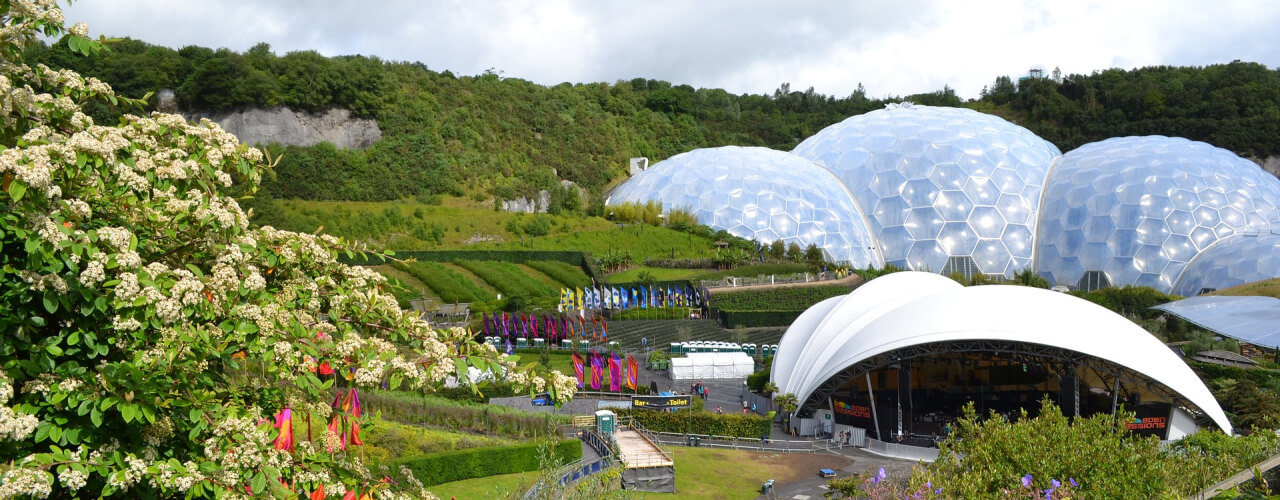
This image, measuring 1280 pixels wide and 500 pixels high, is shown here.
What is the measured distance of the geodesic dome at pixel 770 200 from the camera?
54281 mm

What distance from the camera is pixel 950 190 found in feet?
179

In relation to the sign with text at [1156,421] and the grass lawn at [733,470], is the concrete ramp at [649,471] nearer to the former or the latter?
the grass lawn at [733,470]

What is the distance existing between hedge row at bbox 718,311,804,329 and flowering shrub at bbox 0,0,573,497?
3628 cm

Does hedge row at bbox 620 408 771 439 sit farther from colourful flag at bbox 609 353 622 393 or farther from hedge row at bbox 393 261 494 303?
hedge row at bbox 393 261 494 303

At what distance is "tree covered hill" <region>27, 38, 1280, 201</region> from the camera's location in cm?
6022

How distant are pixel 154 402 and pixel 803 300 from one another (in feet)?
136

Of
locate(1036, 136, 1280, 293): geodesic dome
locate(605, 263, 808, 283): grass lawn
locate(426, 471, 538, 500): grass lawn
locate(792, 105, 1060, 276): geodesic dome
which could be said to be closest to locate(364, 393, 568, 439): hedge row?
locate(426, 471, 538, 500): grass lawn

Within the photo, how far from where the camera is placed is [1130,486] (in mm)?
8500

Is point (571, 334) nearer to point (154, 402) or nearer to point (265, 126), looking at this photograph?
point (154, 402)

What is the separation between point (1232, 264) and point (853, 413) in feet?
104

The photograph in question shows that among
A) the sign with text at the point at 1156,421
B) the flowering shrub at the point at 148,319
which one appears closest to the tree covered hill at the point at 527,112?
the sign with text at the point at 1156,421

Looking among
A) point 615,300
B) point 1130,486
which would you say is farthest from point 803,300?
point 1130,486

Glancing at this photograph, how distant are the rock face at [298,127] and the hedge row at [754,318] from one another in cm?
3507

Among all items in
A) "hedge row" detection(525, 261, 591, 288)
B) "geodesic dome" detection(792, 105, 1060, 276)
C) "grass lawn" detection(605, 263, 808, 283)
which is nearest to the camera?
"hedge row" detection(525, 261, 591, 288)
